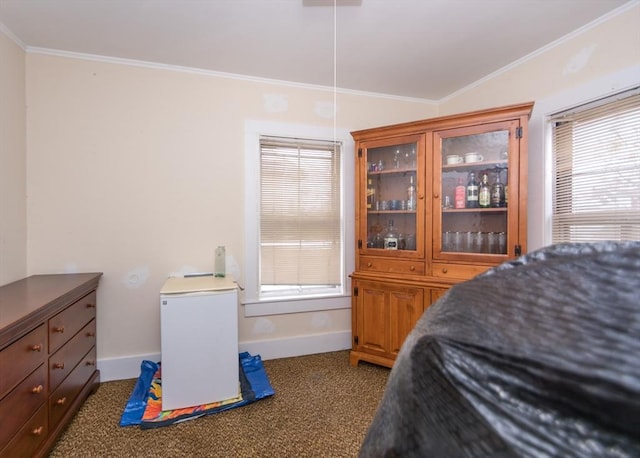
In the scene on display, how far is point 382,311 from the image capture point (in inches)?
92.3

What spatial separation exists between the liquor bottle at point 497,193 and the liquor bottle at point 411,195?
562 mm

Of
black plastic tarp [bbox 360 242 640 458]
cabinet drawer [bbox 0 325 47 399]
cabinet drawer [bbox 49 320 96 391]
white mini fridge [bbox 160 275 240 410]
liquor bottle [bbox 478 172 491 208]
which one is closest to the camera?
black plastic tarp [bbox 360 242 640 458]

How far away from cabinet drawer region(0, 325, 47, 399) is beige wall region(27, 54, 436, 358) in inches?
34.3

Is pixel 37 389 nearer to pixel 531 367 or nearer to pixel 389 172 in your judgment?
pixel 531 367

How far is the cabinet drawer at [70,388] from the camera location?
5.05ft

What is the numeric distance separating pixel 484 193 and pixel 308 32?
5.62ft

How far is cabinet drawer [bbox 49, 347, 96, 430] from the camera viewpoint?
154 cm

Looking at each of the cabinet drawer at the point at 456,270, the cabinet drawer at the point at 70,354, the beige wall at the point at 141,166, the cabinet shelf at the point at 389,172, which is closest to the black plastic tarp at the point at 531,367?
the cabinet drawer at the point at 456,270

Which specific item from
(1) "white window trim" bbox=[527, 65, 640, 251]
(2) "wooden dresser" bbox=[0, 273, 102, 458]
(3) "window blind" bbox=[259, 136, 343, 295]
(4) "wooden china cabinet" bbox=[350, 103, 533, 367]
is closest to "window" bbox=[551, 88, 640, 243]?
(1) "white window trim" bbox=[527, 65, 640, 251]

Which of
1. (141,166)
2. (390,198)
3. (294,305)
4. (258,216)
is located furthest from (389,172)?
(141,166)

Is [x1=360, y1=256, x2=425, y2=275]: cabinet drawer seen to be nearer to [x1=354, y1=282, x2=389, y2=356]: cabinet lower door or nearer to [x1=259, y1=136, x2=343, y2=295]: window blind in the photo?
[x1=354, y1=282, x2=389, y2=356]: cabinet lower door

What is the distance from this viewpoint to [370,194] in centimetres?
252

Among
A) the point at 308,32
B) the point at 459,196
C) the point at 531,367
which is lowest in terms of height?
the point at 531,367

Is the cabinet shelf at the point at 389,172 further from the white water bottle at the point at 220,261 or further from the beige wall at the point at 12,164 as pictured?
the beige wall at the point at 12,164
